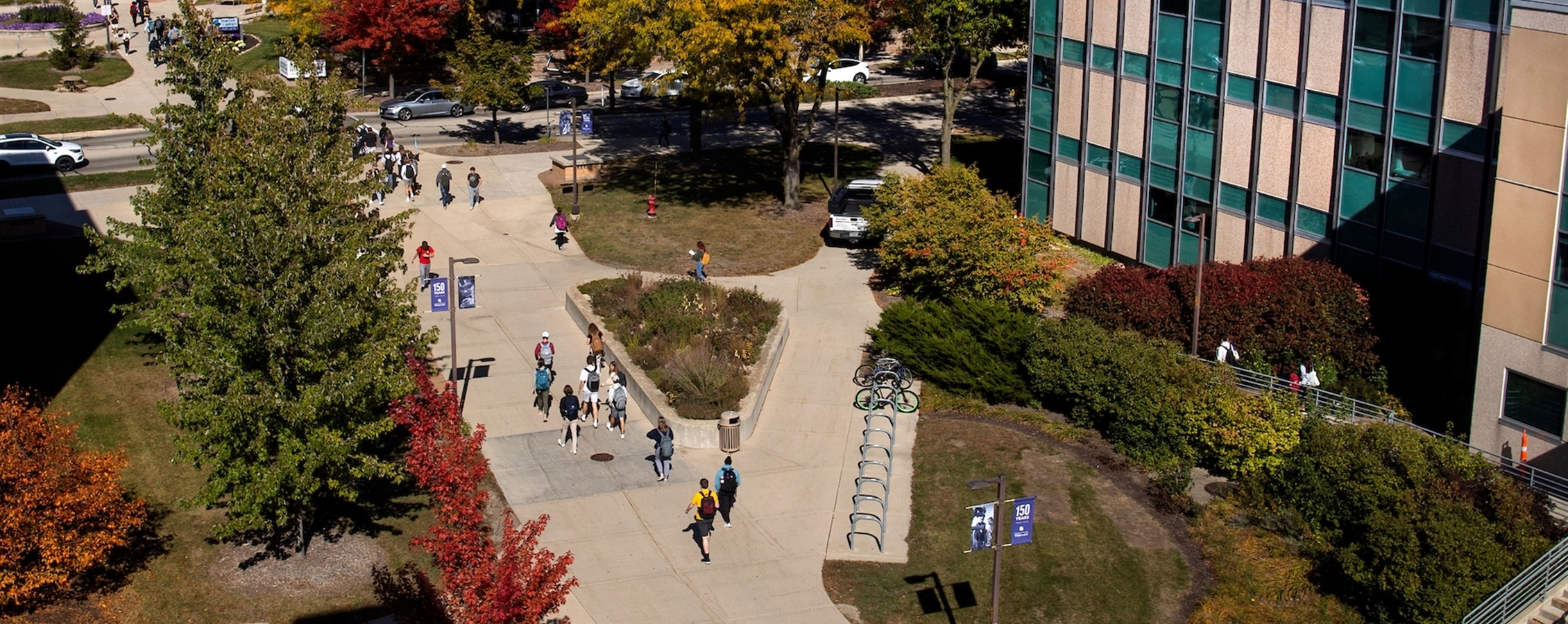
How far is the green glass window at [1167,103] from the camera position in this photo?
38.8 m

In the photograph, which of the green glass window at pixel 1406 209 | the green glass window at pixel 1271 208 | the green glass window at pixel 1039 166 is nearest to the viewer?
the green glass window at pixel 1406 209

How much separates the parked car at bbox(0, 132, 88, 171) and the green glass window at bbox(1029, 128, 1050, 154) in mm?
32279

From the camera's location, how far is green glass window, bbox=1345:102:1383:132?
33656 mm

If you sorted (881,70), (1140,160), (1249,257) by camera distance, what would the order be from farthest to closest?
(881,70) → (1140,160) → (1249,257)

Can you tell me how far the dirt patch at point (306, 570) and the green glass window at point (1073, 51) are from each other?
25.1 metres

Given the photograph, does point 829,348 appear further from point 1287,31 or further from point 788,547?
point 1287,31

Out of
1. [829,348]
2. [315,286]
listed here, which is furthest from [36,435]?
[829,348]

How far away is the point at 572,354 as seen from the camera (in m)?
34.5

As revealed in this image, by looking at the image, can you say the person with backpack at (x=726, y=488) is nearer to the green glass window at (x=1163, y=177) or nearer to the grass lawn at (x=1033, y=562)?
the grass lawn at (x=1033, y=562)

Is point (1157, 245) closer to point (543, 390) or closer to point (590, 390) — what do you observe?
point (590, 390)

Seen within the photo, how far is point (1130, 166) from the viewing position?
1607 inches

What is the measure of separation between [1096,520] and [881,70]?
154 ft

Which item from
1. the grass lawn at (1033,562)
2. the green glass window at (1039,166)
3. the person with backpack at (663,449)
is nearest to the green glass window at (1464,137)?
the grass lawn at (1033,562)

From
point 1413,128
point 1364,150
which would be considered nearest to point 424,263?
point 1364,150
